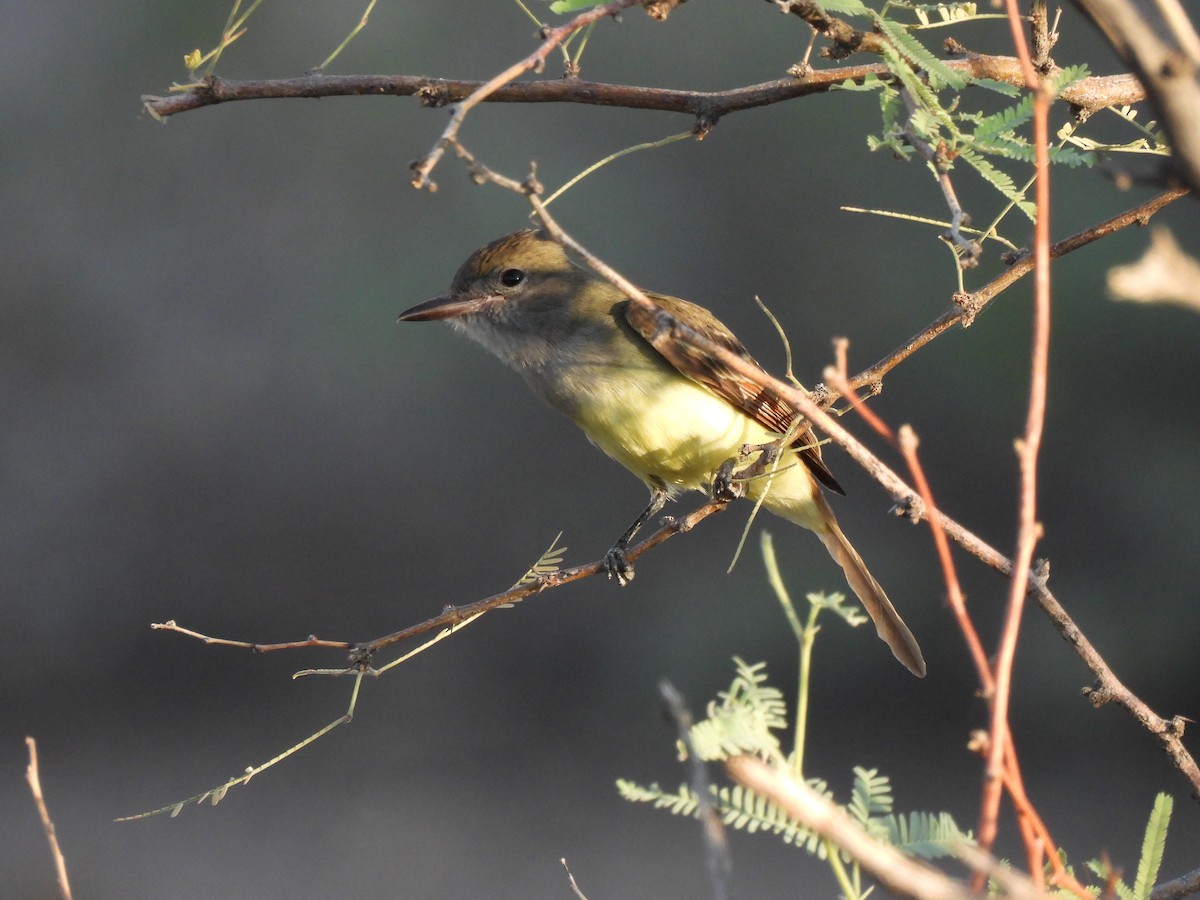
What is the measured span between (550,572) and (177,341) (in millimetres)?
7772

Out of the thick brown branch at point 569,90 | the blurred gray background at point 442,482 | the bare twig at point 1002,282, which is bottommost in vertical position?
the blurred gray background at point 442,482

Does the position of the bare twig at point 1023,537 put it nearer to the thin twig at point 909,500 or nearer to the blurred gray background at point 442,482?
the thin twig at point 909,500

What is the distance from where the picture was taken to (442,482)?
953 centimetres

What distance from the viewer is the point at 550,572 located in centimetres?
238

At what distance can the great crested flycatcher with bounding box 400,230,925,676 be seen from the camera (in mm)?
3523

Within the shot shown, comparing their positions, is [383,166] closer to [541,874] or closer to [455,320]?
[541,874]

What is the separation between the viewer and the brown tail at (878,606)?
10.2ft

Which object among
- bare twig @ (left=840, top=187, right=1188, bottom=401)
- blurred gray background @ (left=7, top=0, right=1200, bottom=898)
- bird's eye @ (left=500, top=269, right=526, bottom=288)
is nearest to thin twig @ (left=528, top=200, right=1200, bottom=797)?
bare twig @ (left=840, top=187, right=1188, bottom=401)

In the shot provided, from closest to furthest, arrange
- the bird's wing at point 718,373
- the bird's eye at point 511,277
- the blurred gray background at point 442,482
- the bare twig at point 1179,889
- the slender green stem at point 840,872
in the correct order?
the slender green stem at point 840,872, the bare twig at point 1179,889, the bird's wing at point 718,373, the bird's eye at point 511,277, the blurred gray background at point 442,482

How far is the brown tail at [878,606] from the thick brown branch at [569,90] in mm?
1251

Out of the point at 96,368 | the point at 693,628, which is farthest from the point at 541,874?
the point at 96,368

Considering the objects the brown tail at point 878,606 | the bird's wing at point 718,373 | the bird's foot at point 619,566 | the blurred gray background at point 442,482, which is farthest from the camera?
the blurred gray background at point 442,482

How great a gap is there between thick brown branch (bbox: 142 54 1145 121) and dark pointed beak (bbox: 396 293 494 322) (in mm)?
1875

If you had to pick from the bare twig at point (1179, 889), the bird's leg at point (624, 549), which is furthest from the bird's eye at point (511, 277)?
the bare twig at point (1179, 889)
